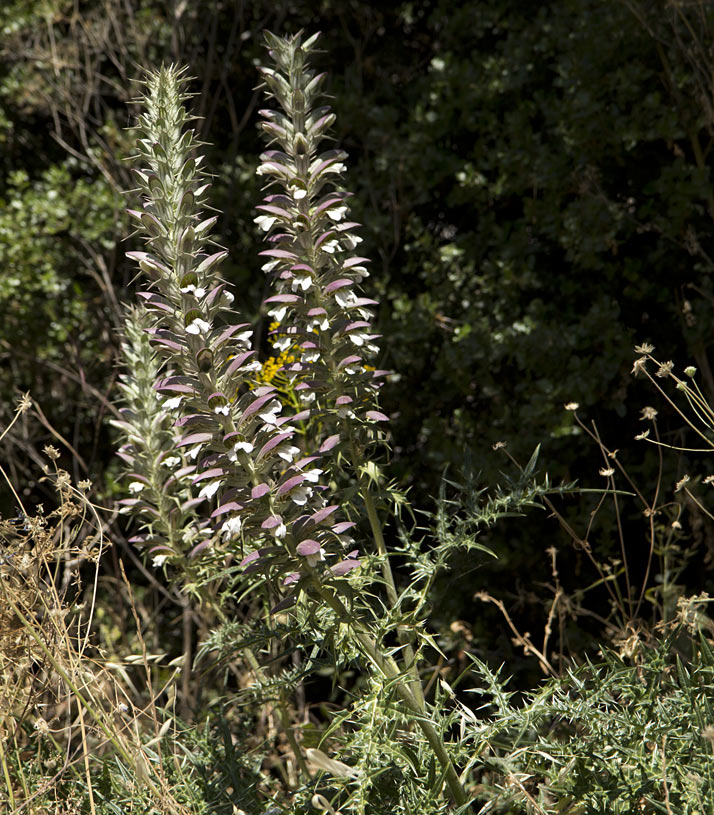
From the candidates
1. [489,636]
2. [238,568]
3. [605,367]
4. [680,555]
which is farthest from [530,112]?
[238,568]

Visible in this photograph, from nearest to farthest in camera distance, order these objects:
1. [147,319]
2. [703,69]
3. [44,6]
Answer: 1. [147,319]
2. [703,69]
3. [44,6]

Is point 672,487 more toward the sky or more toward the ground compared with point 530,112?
more toward the ground

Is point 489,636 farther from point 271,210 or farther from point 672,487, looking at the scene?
point 271,210

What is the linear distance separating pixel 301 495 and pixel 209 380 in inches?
13.2

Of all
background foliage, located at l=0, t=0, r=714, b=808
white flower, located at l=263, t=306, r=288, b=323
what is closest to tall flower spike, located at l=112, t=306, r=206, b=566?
white flower, located at l=263, t=306, r=288, b=323

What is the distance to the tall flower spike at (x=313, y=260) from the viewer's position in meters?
2.14

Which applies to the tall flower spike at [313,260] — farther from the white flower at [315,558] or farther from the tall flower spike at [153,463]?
the tall flower spike at [153,463]

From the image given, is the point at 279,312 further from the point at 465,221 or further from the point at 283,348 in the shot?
the point at 465,221

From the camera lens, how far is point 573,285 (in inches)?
154

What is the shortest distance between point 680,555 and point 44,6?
4.27 meters

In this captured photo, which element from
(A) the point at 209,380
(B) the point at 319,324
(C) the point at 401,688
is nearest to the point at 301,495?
(A) the point at 209,380

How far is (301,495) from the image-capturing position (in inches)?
77.0

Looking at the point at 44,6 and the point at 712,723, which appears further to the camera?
the point at 44,6

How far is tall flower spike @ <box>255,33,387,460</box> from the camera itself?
7.04ft
